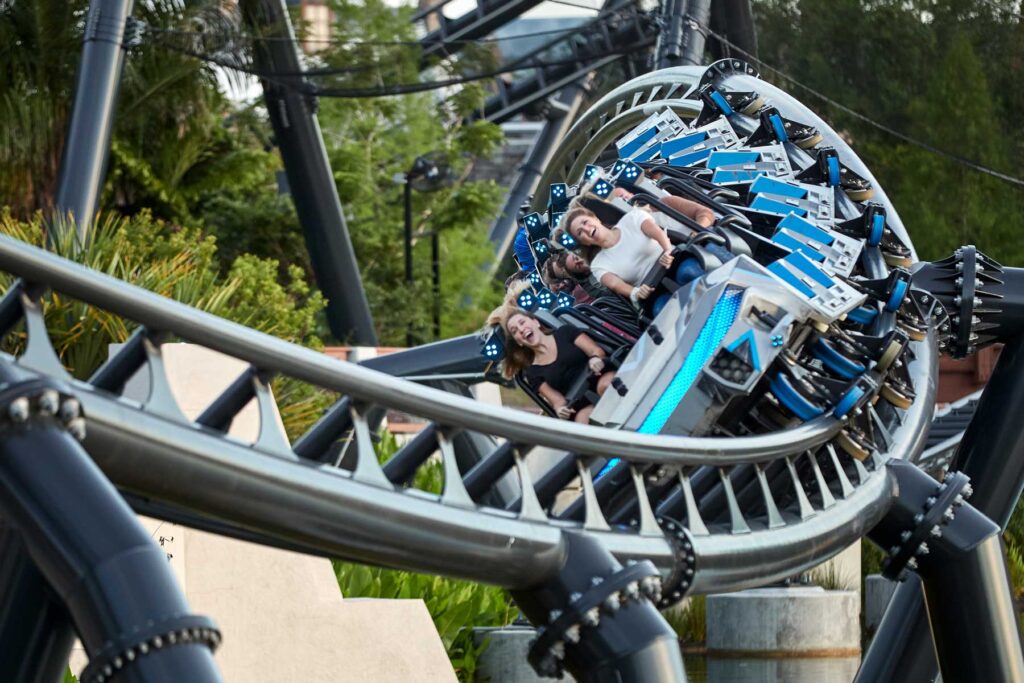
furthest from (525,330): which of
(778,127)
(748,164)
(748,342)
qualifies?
(778,127)

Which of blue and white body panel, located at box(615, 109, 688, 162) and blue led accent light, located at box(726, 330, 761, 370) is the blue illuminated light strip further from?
blue and white body panel, located at box(615, 109, 688, 162)

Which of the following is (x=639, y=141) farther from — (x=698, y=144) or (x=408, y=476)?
(x=408, y=476)

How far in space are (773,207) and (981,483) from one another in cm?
186

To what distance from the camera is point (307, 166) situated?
20578 millimetres

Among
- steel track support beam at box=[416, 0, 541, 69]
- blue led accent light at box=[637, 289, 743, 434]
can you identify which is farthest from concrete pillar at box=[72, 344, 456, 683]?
steel track support beam at box=[416, 0, 541, 69]

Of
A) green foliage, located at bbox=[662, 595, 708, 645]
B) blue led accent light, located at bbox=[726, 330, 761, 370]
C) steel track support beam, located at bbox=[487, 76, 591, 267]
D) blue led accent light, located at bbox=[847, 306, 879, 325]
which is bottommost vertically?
steel track support beam, located at bbox=[487, 76, 591, 267]

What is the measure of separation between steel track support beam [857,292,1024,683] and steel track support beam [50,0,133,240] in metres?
8.57

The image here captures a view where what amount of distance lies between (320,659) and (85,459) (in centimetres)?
425

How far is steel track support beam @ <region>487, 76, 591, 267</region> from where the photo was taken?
3077 centimetres

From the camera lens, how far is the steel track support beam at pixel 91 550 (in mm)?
3250

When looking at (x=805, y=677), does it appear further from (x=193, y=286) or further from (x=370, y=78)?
(x=370, y=78)

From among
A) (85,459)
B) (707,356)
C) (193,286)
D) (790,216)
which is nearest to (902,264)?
(790,216)

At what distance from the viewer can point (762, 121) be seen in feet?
25.5

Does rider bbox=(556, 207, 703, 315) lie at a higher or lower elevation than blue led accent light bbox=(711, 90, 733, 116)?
lower
